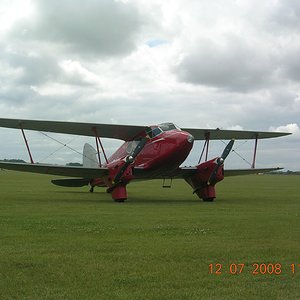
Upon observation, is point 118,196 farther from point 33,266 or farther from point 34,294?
point 34,294

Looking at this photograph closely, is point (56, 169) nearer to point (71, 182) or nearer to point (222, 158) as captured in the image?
point (71, 182)

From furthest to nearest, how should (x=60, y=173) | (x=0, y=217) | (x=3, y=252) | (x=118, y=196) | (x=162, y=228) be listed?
1. (x=60, y=173)
2. (x=118, y=196)
3. (x=0, y=217)
4. (x=162, y=228)
5. (x=3, y=252)

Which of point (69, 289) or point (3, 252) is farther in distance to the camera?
point (3, 252)

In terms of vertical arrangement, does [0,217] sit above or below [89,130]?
below

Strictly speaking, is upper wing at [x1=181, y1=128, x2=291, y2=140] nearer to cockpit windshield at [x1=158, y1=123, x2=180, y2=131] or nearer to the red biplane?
the red biplane

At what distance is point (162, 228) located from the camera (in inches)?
434

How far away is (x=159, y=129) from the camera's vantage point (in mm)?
21969

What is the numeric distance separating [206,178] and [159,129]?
355 cm

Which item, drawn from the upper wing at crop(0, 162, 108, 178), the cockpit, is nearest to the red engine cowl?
the cockpit

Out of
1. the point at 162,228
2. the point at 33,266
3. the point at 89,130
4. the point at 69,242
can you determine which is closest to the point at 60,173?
the point at 89,130

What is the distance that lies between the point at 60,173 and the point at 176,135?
21.1 ft
